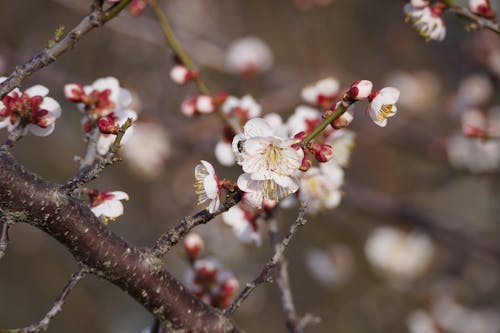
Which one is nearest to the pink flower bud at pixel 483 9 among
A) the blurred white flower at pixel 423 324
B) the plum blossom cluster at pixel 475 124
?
the plum blossom cluster at pixel 475 124

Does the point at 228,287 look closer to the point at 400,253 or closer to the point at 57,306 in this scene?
the point at 57,306

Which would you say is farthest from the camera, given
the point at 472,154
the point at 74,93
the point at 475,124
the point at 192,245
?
the point at 472,154

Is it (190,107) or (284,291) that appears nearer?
(284,291)

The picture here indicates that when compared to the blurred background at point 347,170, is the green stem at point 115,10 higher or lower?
lower

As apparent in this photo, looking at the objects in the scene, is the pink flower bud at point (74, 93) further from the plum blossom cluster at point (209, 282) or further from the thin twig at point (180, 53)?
the plum blossom cluster at point (209, 282)

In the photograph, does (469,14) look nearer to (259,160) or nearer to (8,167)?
(259,160)

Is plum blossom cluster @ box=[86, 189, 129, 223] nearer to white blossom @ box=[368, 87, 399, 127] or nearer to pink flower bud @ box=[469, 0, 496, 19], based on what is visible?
white blossom @ box=[368, 87, 399, 127]

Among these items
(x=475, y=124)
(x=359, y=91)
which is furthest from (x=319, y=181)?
(x=475, y=124)
